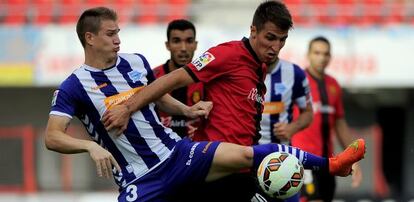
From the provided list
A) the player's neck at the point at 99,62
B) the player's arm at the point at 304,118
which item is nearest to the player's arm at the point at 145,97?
the player's neck at the point at 99,62

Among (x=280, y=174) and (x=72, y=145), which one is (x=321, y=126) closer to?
(x=280, y=174)

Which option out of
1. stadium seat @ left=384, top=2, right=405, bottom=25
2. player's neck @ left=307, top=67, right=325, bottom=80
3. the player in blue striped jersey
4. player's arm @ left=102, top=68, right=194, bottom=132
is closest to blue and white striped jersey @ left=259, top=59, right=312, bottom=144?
player's neck @ left=307, top=67, right=325, bottom=80

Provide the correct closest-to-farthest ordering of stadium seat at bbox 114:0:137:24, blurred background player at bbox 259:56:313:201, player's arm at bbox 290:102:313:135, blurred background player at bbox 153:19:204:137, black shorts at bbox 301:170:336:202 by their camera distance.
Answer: blurred background player at bbox 153:19:204:137 → blurred background player at bbox 259:56:313:201 → player's arm at bbox 290:102:313:135 → black shorts at bbox 301:170:336:202 → stadium seat at bbox 114:0:137:24

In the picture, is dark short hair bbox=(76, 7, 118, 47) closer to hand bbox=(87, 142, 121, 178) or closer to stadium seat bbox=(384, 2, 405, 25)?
hand bbox=(87, 142, 121, 178)

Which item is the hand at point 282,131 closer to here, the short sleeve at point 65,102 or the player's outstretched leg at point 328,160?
the player's outstretched leg at point 328,160

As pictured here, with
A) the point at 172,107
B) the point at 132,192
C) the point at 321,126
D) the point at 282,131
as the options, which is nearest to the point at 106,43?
the point at 172,107

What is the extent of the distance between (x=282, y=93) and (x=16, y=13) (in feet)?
29.8

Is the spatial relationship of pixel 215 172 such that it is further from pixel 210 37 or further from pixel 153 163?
pixel 210 37

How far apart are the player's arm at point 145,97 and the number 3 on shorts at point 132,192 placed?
0.41 metres

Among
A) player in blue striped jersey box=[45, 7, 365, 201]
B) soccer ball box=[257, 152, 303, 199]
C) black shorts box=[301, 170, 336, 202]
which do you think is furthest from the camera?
black shorts box=[301, 170, 336, 202]

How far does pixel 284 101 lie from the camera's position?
28.5ft

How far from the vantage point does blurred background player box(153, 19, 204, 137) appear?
826 cm

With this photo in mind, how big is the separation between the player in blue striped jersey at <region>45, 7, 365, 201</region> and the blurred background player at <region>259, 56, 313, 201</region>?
1.77 metres

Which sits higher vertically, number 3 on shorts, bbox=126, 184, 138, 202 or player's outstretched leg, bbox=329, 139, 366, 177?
player's outstretched leg, bbox=329, 139, 366, 177
